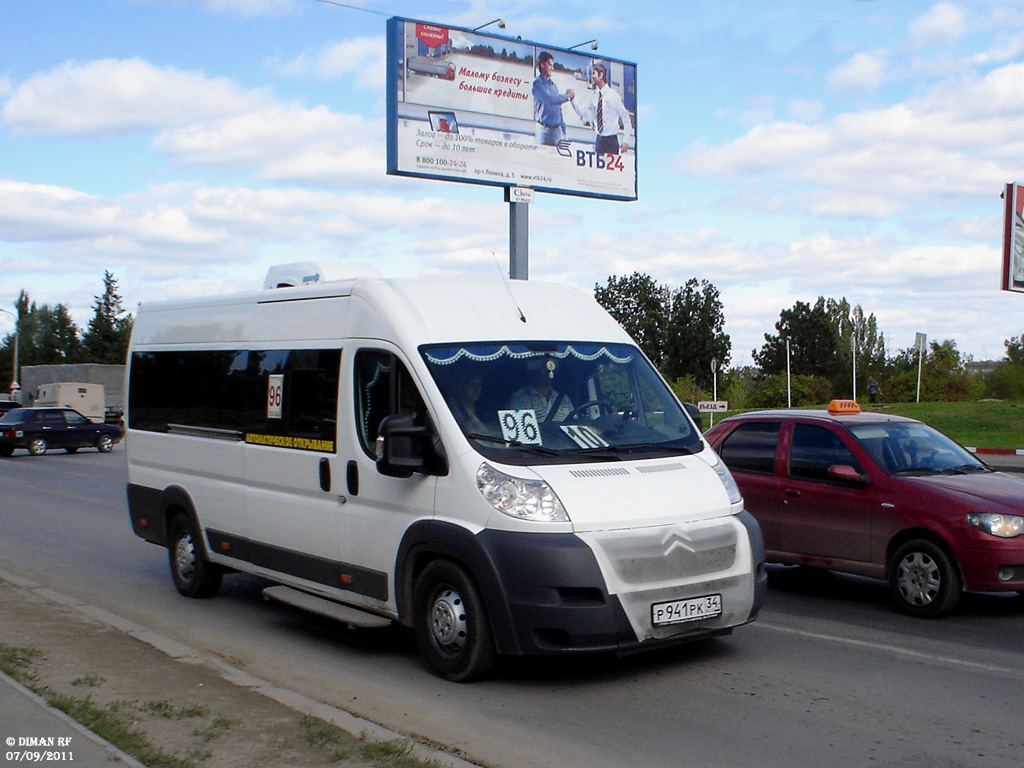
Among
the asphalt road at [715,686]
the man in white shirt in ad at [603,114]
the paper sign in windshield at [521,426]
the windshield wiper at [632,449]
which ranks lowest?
the asphalt road at [715,686]

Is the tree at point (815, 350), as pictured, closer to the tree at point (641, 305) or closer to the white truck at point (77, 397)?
the tree at point (641, 305)

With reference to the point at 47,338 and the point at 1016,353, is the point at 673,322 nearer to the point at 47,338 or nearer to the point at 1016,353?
the point at 1016,353

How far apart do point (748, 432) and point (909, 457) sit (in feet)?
4.93

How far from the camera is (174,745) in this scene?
5020mm

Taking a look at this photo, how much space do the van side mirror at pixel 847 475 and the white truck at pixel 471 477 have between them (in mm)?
2157

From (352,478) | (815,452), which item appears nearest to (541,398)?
(352,478)

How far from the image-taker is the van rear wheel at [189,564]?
30.7 feet

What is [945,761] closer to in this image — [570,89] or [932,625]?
[932,625]

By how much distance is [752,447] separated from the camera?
32.4ft

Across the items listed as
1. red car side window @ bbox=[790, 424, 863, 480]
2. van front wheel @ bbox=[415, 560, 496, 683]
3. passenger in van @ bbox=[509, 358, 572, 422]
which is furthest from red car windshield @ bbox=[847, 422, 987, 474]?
van front wheel @ bbox=[415, 560, 496, 683]

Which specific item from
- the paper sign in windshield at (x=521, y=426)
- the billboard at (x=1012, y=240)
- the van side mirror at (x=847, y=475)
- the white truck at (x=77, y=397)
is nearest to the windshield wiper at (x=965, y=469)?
the van side mirror at (x=847, y=475)

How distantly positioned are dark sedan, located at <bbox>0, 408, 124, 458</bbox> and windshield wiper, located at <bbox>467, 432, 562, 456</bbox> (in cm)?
3083

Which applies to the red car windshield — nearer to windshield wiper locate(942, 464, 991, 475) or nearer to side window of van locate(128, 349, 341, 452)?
windshield wiper locate(942, 464, 991, 475)

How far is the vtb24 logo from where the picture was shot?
27.2 m
